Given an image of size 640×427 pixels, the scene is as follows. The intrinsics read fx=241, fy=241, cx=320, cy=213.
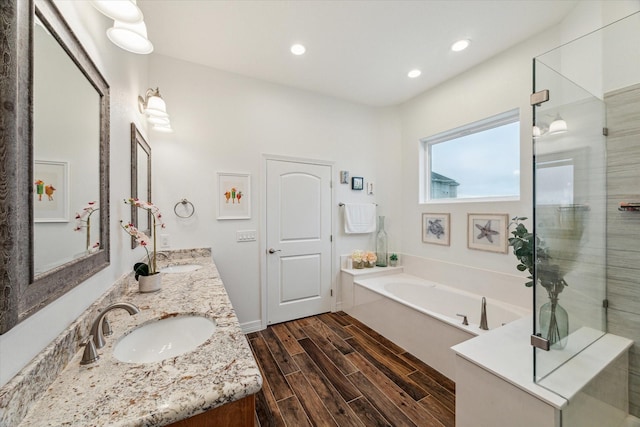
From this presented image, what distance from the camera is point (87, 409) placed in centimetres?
59

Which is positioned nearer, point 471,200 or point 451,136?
point 471,200

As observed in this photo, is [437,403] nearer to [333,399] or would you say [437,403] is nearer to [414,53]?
[333,399]

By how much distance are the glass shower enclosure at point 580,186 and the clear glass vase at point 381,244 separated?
2055mm

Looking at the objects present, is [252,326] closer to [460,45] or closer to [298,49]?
[298,49]

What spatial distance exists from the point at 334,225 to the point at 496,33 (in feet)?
8.04

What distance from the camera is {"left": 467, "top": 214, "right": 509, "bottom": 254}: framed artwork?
2322mm

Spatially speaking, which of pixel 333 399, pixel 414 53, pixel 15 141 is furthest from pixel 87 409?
pixel 414 53

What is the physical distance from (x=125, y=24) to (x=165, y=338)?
53.2 inches

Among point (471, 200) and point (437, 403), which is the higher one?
point (471, 200)

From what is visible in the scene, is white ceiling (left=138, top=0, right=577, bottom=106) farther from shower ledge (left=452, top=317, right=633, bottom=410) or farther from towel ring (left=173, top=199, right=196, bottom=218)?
shower ledge (left=452, top=317, right=633, bottom=410)

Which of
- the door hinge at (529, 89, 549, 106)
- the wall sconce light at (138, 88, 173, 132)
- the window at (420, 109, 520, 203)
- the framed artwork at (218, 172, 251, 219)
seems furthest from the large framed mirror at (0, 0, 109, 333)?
the window at (420, 109, 520, 203)

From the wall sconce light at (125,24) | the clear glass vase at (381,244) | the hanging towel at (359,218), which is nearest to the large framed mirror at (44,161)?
the wall sconce light at (125,24)

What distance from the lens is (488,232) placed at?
2447mm

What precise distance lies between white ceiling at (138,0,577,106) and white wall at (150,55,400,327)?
251 millimetres
